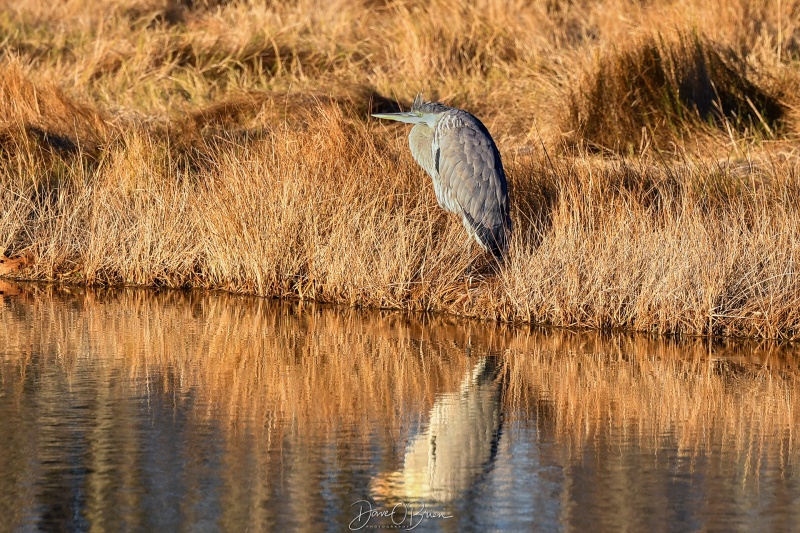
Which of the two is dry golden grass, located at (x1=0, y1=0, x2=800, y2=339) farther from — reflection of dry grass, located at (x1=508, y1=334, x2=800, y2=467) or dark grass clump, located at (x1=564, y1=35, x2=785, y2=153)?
reflection of dry grass, located at (x1=508, y1=334, x2=800, y2=467)

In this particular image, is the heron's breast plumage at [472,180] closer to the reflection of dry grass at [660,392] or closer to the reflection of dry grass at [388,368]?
the reflection of dry grass at [388,368]

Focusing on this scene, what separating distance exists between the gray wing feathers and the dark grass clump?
9.84ft

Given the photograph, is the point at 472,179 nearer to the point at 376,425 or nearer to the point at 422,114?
the point at 422,114

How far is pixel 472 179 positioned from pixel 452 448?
11.5ft

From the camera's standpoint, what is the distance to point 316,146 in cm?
966

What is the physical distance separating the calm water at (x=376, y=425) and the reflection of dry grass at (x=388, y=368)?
0.02 meters

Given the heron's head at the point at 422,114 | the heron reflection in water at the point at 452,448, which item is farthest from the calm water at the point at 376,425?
the heron's head at the point at 422,114

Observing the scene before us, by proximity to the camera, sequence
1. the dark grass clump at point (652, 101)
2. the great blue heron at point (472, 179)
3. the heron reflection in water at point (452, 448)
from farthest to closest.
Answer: the dark grass clump at point (652, 101)
the great blue heron at point (472, 179)
the heron reflection in water at point (452, 448)

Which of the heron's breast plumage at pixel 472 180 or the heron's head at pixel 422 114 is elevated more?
the heron's head at pixel 422 114

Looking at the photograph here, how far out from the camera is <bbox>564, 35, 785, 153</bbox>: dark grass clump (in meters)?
11.9

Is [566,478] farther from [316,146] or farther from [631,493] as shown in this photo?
[316,146]

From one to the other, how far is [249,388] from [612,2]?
413 inches

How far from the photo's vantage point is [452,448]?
222 inches

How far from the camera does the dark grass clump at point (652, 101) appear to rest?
1191cm
